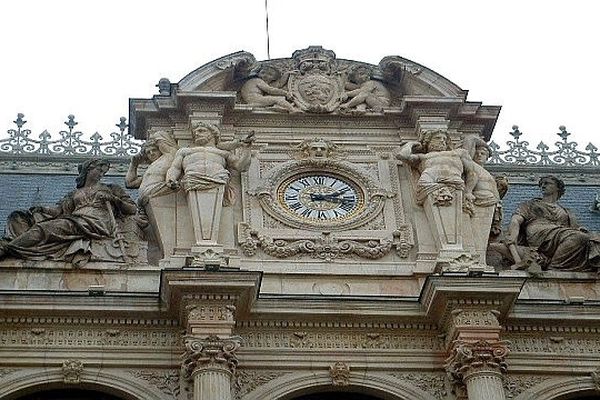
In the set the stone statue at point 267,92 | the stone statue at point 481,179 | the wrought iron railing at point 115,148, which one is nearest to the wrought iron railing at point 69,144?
the wrought iron railing at point 115,148

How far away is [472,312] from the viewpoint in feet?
60.7

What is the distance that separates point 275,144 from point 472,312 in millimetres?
5021

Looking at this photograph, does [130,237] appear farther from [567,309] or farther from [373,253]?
[567,309]

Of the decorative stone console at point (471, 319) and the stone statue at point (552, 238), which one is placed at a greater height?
Result: the stone statue at point (552, 238)

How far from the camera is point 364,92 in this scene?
22.2 m

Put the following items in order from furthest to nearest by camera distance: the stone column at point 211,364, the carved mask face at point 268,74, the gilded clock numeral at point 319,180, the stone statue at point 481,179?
1. the carved mask face at point 268,74
2. the gilded clock numeral at point 319,180
3. the stone statue at point 481,179
4. the stone column at point 211,364

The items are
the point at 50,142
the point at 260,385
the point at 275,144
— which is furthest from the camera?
the point at 50,142

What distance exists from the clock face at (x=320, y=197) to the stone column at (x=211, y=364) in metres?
3.39

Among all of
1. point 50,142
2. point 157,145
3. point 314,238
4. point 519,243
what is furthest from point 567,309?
point 50,142

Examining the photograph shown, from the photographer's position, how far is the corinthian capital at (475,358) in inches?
704

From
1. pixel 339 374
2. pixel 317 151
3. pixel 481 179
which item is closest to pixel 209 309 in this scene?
pixel 339 374

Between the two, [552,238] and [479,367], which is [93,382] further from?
[552,238]

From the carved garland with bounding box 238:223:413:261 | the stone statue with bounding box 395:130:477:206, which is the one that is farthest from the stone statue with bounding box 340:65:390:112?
the carved garland with bounding box 238:223:413:261

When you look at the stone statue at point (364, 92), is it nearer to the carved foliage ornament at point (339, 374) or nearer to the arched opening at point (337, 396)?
the carved foliage ornament at point (339, 374)
